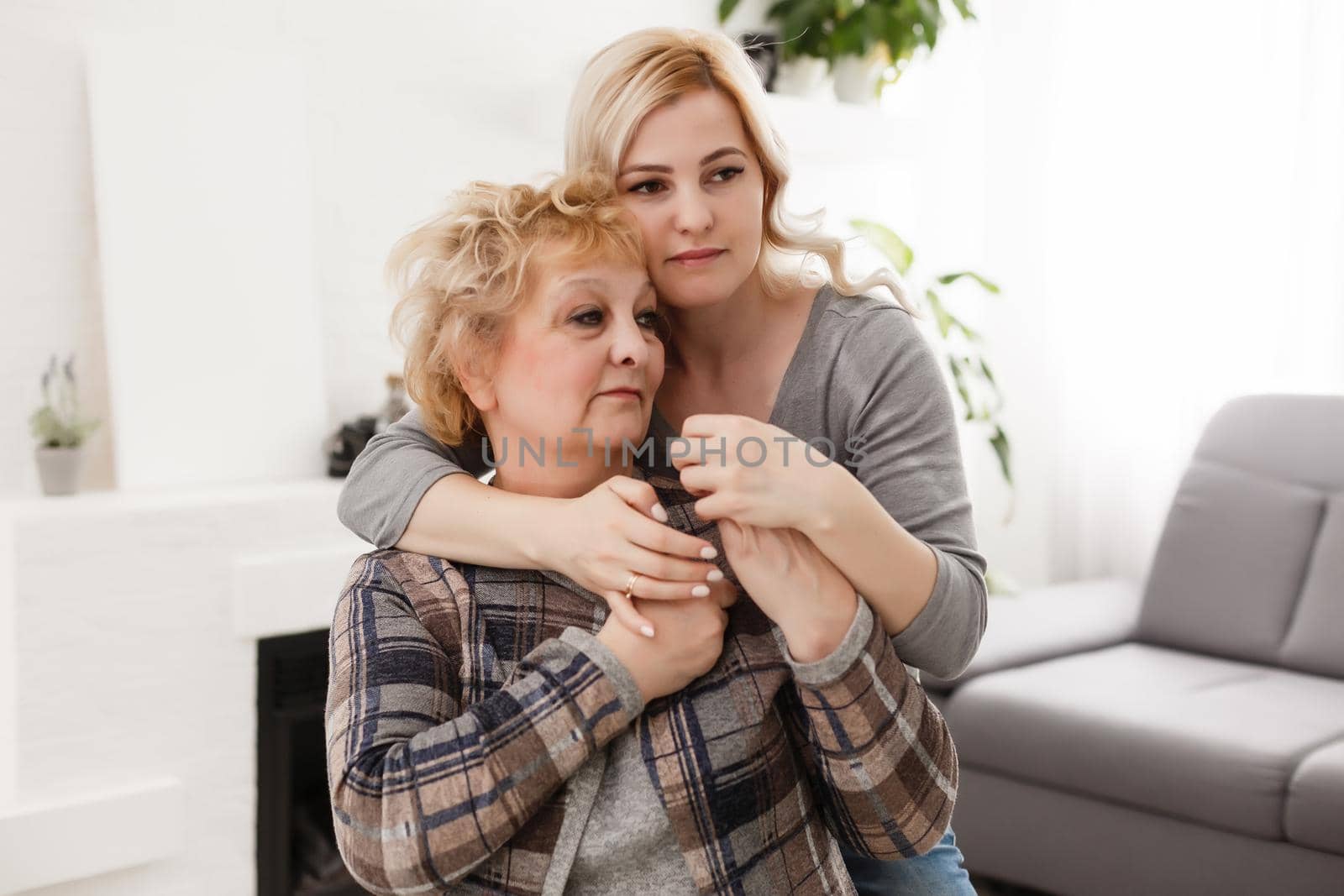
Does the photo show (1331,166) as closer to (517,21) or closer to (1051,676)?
(1051,676)

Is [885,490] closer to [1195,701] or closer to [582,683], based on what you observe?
[582,683]

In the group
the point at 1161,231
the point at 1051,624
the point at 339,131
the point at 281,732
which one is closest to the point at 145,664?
the point at 281,732

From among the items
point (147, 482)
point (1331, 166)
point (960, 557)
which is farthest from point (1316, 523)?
point (147, 482)

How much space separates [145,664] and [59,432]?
49cm

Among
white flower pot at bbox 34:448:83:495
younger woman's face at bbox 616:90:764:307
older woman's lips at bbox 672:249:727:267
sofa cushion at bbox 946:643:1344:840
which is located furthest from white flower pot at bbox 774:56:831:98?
older woman's lips at bbox 672:249:727:267

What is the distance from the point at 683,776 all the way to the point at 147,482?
76.6 inches

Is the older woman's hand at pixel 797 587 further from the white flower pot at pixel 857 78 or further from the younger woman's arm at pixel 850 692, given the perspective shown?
the white flower pot at pixel 857 78

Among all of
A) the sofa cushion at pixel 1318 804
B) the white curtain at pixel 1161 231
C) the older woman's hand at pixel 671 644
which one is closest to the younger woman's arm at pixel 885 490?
the older woman's hand at pixel 671 644

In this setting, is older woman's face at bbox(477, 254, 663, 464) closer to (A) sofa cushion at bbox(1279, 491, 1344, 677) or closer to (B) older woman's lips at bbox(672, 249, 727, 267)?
(B) older woman's lips at bbox(672, 249, 727, 267)

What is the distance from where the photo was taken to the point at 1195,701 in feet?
8.72

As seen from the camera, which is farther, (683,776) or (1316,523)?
(1316,523)

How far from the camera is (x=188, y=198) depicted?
8.72ft

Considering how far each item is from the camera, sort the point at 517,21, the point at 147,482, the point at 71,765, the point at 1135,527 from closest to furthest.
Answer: the point at 71,765, the point at 147,482, the point at 517,21, the point at 1135,527

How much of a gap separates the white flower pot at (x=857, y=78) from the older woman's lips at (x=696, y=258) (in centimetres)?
264
